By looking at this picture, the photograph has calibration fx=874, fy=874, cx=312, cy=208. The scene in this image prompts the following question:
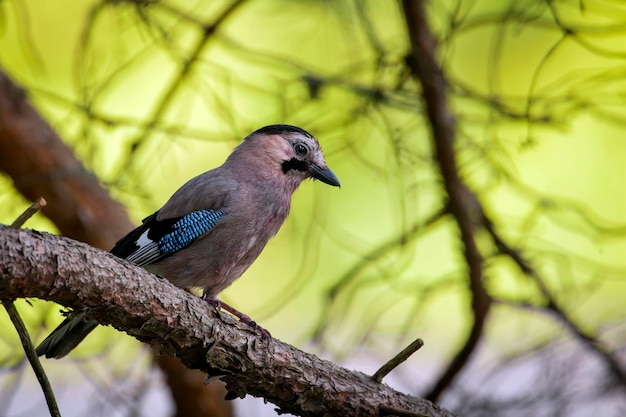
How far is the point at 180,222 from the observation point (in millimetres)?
2914

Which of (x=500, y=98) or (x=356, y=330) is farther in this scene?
(x=356, y=330)

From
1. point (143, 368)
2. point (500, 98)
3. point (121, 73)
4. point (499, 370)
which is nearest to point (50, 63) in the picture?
point (121, 73)

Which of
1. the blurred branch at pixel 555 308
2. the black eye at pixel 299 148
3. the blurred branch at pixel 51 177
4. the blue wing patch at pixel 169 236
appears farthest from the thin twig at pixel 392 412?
the blurred branch at pixel 51 177

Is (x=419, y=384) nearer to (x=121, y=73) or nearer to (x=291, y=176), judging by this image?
(x=291, y=176)

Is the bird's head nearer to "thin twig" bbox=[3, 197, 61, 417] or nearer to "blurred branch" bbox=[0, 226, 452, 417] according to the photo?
"blurred branch" bbox=[0, 226, 452, 417]

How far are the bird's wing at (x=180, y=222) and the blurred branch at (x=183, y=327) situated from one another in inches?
23.4

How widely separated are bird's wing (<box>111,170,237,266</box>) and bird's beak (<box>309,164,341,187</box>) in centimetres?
37

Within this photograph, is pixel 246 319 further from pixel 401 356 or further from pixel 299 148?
pixel 299 148

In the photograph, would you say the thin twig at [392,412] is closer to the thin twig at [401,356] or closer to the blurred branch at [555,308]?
the thin twig at [401,356]

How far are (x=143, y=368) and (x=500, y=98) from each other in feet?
7.24

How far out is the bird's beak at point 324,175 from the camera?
3236 millimetres

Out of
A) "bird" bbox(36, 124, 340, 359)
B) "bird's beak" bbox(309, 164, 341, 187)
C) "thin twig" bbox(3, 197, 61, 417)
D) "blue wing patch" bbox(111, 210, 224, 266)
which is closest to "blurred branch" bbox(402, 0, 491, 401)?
"bird's beak" bbox(309, 164, 341, 187)

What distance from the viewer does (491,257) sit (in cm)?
378

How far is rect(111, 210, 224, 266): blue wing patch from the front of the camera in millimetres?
2861
